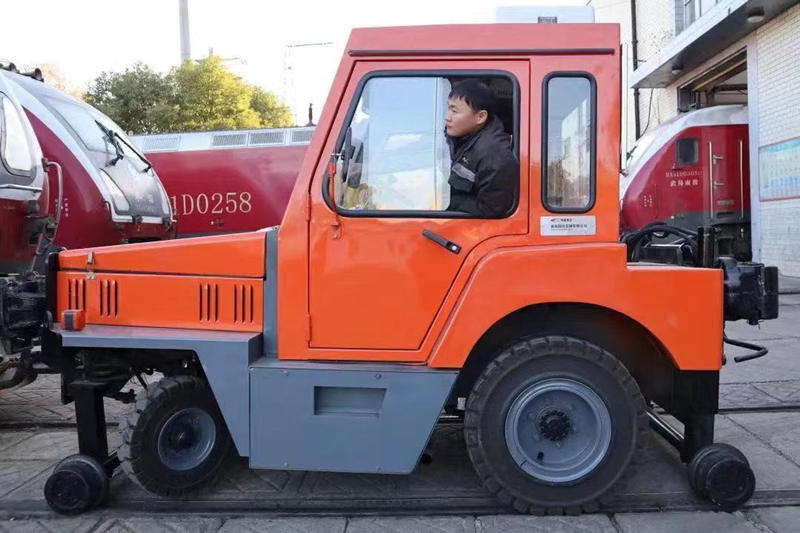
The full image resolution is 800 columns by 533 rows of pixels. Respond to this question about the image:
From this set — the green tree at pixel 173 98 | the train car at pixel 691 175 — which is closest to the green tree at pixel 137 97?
the green tree at pixel 173 98

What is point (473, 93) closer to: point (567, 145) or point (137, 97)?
point (567, 145)

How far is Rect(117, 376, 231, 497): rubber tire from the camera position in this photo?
3.36 meters

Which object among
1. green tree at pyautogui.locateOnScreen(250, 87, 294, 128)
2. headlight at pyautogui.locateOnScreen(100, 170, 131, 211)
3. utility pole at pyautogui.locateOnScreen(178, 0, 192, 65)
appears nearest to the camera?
headlight at pyautogui.locateOnScreen(100, 170, 131, 211)

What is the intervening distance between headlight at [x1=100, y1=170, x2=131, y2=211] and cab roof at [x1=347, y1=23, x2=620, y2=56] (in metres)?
3.96

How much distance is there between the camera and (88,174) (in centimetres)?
607

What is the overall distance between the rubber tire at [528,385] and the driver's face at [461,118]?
3.66ft

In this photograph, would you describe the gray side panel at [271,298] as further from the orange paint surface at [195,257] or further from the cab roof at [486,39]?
the cab roof at [486,39]

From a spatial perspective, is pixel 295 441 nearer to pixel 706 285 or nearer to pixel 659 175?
pixel 706 285

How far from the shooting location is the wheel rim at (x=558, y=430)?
3.23m

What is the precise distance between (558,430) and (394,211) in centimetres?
140

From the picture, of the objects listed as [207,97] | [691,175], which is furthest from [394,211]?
[207,97]

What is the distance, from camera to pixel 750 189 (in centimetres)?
1293

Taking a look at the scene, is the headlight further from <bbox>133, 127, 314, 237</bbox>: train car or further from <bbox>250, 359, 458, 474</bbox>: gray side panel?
<bbox>133, 127, 314, 237</bbox>: train car

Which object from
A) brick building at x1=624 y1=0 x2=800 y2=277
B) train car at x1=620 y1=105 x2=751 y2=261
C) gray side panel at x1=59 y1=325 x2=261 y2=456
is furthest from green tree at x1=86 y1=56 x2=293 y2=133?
gray side panel at x1=59 y1=325 x2=261 y2=456
